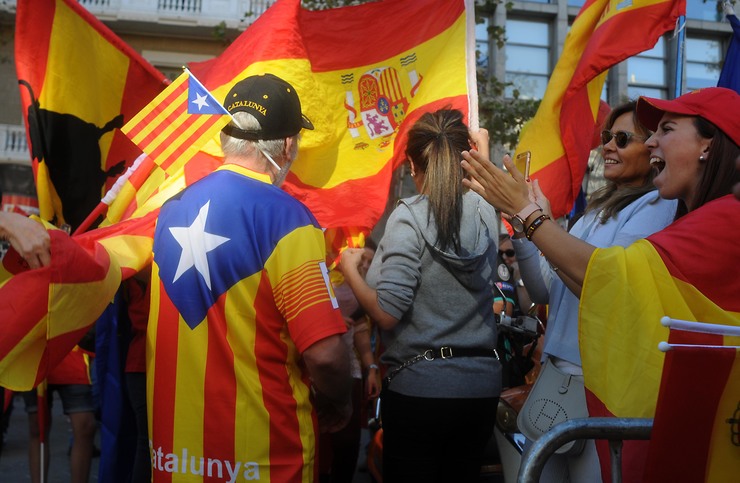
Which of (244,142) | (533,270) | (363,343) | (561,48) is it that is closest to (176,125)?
(244,142)

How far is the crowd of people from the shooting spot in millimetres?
1973

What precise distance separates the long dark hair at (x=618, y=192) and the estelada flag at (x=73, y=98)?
2.08m

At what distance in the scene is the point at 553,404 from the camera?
2.42 meters

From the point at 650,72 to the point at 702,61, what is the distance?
5.05 ft

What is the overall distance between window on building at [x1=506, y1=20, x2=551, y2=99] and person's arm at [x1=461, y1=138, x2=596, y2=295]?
17.1 meters

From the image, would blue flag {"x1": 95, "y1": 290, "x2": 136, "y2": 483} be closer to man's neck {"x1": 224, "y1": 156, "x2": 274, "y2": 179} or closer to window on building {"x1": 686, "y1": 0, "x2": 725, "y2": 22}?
man's neck {"x1": 224, "y1": 156, "x2": 274, "y2": 179}

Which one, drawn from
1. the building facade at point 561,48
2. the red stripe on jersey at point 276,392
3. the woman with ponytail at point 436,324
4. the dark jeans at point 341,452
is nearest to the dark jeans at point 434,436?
the woman with ponytail at point 436,324

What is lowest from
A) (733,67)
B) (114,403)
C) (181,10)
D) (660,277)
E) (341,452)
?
(341,452)

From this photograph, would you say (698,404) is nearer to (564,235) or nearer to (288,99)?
(564,235)

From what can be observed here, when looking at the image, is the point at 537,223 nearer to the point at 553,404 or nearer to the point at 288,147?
the point at 553,404

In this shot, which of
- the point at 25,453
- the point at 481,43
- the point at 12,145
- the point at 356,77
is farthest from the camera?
the point at 481,43

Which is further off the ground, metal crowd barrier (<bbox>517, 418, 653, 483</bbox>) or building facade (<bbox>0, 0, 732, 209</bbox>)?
building facade (<bbox>0, 0, 732, 209</bbox>)

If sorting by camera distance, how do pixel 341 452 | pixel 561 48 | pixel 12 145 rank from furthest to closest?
pixel 561 48 < pixel 12 145 < pixel 341 452

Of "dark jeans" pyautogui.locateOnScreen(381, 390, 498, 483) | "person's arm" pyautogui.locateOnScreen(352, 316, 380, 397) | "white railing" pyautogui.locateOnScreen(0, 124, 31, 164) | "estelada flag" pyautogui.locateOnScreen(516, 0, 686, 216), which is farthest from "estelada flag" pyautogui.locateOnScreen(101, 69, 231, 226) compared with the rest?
"white railing" pyautogui.locateOnScreen(0, 124, 31, 164)
